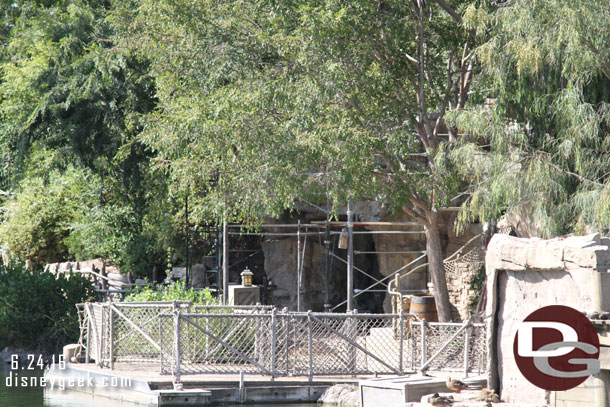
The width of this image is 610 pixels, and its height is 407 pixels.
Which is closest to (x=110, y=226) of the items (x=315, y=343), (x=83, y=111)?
(x=83, y=111)

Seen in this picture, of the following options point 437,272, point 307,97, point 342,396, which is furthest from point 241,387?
point 437,272

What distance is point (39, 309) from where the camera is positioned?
803 inches

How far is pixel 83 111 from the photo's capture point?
2220 cm

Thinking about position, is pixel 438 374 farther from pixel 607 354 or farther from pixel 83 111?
pixel 83 111

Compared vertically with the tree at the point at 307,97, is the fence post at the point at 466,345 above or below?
below

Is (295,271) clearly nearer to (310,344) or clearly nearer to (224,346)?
(224,346)

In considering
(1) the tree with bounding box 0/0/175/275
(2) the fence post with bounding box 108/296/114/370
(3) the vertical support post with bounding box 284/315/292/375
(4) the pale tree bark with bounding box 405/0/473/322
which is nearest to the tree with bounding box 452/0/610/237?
(4) the pale tree bark with bounding box 405/0/473/322

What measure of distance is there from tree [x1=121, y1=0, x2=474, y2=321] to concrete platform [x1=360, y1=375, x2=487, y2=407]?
4.45 metres

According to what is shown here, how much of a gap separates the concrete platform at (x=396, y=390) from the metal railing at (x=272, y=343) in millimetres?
1517

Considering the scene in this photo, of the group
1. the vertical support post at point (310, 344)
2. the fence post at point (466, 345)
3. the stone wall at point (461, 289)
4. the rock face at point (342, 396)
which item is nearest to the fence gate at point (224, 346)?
the vertical support post at point (310, 344)

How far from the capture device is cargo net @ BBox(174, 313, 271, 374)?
13055 mm

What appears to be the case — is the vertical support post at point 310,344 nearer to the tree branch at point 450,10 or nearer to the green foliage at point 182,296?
the green foliage at point 182,296

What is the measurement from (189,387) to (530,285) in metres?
5.44

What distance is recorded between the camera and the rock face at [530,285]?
952 cm
